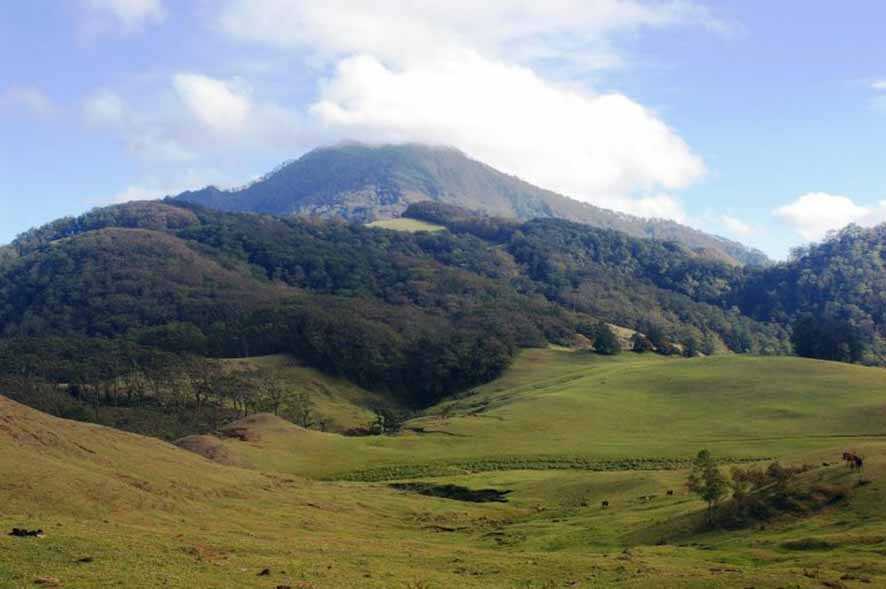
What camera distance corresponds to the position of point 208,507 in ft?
171

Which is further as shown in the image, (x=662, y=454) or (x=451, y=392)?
(x=451, y=392)

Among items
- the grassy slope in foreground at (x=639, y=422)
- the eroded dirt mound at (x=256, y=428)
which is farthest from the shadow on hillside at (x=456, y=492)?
the eroded dirt mound at (x=256, y=428)

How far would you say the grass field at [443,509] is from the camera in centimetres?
3384

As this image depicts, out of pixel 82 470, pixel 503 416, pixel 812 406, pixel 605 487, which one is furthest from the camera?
pixel 503 416

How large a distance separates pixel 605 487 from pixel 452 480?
17.5m

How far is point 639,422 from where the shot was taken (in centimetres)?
11731

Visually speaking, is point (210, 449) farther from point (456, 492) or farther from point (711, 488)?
point (711, 488)

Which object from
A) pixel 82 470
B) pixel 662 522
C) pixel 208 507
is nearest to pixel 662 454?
pixel 662 522

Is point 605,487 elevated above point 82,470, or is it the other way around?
point 82,470

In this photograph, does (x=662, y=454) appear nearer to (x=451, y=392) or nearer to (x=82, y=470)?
(x=82, y=470)

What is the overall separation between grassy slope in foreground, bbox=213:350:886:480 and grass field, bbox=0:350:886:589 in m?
0.53

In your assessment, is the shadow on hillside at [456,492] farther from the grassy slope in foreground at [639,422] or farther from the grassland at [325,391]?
the grassland at [325,391]

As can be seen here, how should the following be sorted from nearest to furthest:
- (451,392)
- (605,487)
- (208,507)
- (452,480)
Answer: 1. (208,507)
2. (605,487)
3. (452,480)
4. (451,392)

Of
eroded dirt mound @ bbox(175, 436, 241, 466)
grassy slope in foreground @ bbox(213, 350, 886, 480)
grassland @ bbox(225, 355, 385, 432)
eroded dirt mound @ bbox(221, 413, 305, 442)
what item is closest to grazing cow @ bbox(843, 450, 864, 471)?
grassy slope in foreground @ bbox(213, 350, 886, 480)
